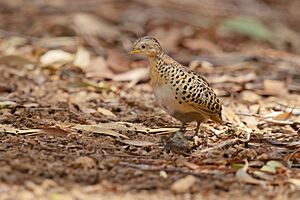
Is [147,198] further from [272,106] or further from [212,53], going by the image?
[212,53]

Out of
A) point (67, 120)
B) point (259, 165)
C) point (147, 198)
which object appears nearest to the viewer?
point (147, 198)

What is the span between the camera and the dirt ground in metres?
3.43

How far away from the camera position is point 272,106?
5.62m

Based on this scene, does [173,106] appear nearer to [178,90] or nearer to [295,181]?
[178,90]

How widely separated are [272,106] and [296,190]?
2275mm

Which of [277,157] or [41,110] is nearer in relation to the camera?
[277,157]

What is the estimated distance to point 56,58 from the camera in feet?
21.2

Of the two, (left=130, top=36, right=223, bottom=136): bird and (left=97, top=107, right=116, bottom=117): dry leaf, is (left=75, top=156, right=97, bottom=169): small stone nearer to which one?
(left=130, top=36, right=223, bottom=136): bird

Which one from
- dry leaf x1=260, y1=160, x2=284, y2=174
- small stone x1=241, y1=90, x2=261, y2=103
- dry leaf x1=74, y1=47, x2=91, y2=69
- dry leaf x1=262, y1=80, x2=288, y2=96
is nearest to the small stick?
dry leaf x1=260, y1=160, x2=284, y2=174

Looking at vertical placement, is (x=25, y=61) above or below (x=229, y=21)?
below

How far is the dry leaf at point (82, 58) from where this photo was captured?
255 inches

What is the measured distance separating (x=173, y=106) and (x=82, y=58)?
2.56 m

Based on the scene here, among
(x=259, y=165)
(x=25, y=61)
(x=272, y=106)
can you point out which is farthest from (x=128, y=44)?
(x=259, y=165)

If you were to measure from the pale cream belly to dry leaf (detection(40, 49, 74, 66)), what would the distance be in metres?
2.37
